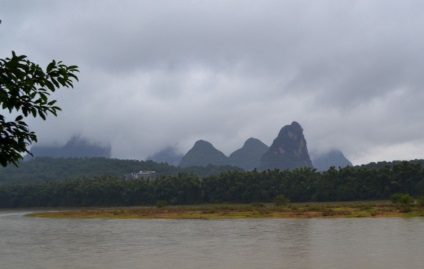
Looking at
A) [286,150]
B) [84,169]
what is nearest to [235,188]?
[84,169]

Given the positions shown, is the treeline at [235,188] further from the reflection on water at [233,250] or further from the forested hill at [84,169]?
the forested hill at [84,169]

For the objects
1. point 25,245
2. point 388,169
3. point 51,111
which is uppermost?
point 388,169

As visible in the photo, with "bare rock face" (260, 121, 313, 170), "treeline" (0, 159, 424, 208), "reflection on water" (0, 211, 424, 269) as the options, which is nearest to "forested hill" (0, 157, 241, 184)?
"bare rock face" (260, 121, 313, 170)

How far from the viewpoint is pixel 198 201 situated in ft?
257

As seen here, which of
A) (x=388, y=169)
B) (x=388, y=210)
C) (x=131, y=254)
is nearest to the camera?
(x=131, y=254)

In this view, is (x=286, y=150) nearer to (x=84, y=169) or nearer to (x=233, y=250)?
(x=84, y=169)

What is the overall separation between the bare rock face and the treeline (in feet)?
294

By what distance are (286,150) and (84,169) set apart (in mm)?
A: 74498

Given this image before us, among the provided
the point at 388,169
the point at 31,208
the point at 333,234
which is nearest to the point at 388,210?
the point at 333,234

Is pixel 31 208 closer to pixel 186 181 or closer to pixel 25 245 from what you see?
pixel 186 181

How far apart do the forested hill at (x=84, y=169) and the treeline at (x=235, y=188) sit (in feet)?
147

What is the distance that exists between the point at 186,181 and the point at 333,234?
54.2 meters

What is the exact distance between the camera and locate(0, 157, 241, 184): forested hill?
13525cm

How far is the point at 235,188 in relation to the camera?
242 feet
